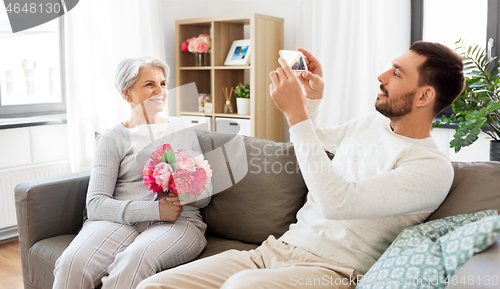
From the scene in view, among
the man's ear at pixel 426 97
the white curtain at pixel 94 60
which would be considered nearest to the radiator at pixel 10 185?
the white curtain at pixel 94 60

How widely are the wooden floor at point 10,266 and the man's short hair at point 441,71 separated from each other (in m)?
2.23

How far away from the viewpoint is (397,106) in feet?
4.54

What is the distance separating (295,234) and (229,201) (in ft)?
1.56

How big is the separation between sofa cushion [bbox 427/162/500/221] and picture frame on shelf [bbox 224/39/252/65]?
2.35 m

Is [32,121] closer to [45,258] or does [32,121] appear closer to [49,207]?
[49,207]

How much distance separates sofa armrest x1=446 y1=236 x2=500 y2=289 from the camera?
3.01ft

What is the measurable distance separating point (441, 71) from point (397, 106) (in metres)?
0.17

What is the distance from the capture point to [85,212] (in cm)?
195

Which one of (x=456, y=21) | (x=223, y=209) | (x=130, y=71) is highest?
(x=456, y=21)

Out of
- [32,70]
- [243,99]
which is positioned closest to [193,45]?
[243,99]

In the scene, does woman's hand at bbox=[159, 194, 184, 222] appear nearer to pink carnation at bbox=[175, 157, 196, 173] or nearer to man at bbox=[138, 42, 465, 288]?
pink carnation at bbox=[175, 157, 196, 173]

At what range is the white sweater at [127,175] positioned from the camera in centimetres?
169

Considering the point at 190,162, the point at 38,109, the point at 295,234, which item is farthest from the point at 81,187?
the point at 38,109

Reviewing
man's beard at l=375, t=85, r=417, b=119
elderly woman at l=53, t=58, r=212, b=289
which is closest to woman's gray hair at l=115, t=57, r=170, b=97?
elderly woman at l=53, t=58, r=212, b=289
